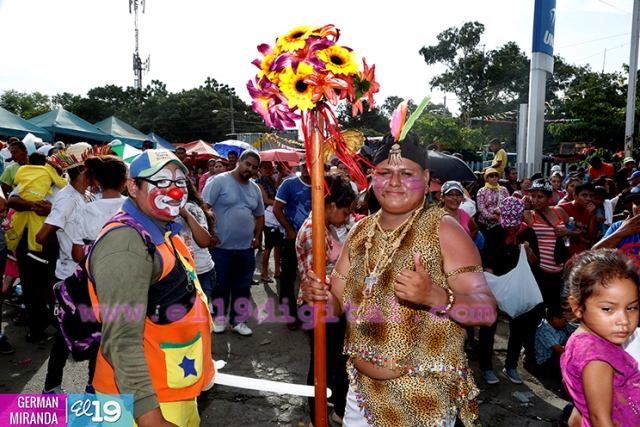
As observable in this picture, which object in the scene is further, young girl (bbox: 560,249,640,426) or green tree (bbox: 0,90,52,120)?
green tree (bbox: 0,90,52,120)

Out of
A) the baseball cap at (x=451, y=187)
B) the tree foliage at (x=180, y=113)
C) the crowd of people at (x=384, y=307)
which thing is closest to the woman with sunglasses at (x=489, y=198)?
the baseball cap at (x=451, y=187)

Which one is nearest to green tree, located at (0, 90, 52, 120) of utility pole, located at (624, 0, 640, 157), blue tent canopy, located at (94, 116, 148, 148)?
blue tent canopy, located at (94, 116, 148, 148)

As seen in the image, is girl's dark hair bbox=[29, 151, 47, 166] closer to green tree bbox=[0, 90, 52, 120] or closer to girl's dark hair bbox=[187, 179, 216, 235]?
girl's dark hair bbox=[187, 179, 216, 235]

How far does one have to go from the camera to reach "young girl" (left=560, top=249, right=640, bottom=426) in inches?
74.4

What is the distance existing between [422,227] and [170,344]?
122cm

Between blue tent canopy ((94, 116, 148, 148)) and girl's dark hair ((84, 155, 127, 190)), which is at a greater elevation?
blue tent canopy ((94, 116, 148, 148))

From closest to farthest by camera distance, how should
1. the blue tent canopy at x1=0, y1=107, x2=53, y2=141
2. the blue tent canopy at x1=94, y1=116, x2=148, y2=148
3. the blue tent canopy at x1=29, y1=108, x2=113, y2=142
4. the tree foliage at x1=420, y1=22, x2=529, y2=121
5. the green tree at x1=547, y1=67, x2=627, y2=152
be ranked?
the blue tent canopy at x1=0, y1=107, x2=53, y2=141, the blue tent canopy at x1=29, y1=108, x2=113, y2=142, the blue tent canopy at x1=94, y1=116, x2=148, y2=148, the green tree at x1=547, y1=67, x2=627, y2=152, the tree foliage at x1=420, y1=22, x2=529, y2=121

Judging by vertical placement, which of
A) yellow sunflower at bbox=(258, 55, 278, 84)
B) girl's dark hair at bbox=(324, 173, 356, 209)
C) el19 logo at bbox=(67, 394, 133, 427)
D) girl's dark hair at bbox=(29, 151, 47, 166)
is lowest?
el19 logo at bbox=(67, 394, 133, 427)

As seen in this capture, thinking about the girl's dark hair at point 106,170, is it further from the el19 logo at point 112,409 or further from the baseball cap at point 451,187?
the baseball cap at point 451,187

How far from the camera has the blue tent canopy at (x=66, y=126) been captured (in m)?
15.4

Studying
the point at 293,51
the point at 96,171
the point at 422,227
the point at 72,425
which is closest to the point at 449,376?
the point at 422,227

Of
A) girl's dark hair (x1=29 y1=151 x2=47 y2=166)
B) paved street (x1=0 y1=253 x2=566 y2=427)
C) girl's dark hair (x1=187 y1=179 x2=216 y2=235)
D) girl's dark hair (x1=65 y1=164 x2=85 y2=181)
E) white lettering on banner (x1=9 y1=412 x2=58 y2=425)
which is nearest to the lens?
white lettering on banner (x1=9 y1=412 x2=58 y2=425)

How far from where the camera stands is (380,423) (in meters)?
2.05

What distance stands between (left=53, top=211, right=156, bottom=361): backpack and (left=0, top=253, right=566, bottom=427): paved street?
6.10 feet
